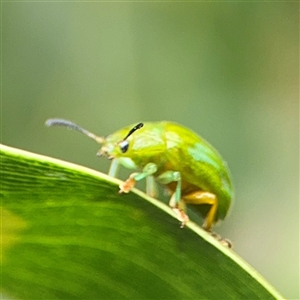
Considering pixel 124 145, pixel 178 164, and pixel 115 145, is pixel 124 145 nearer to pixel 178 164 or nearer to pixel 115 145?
pixel 115 145

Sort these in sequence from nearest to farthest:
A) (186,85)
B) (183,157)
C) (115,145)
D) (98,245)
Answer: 1. (98,245)
2. (115,145)
3. (183,157)
4. (186,85)

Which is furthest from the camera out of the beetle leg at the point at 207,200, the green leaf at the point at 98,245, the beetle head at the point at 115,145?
the beetle leg at the point at 207,200

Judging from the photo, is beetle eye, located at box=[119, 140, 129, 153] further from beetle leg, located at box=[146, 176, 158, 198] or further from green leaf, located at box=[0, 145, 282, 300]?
green leaf, located at box=[0, 145, 282, 300]

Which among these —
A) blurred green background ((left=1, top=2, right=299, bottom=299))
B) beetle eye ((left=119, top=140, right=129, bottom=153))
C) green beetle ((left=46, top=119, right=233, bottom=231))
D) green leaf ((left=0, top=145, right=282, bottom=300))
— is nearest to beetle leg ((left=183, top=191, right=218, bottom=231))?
green beetle ((left=46, top=119, right=233, bottom=231))

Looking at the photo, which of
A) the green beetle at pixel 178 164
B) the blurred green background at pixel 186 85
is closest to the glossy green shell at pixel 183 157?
the green beetle at pixel 178 164

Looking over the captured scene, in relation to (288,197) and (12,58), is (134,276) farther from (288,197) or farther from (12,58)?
(288,197)

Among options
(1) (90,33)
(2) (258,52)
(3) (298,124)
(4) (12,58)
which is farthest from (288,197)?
(4) (12,58)

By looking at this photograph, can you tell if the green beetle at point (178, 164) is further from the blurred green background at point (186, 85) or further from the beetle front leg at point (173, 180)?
the blurred green background at point (186, 85)

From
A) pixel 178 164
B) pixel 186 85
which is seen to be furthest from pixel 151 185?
pixel 186 85

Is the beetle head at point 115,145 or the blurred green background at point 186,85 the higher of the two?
the blurred green background at point 186,85
